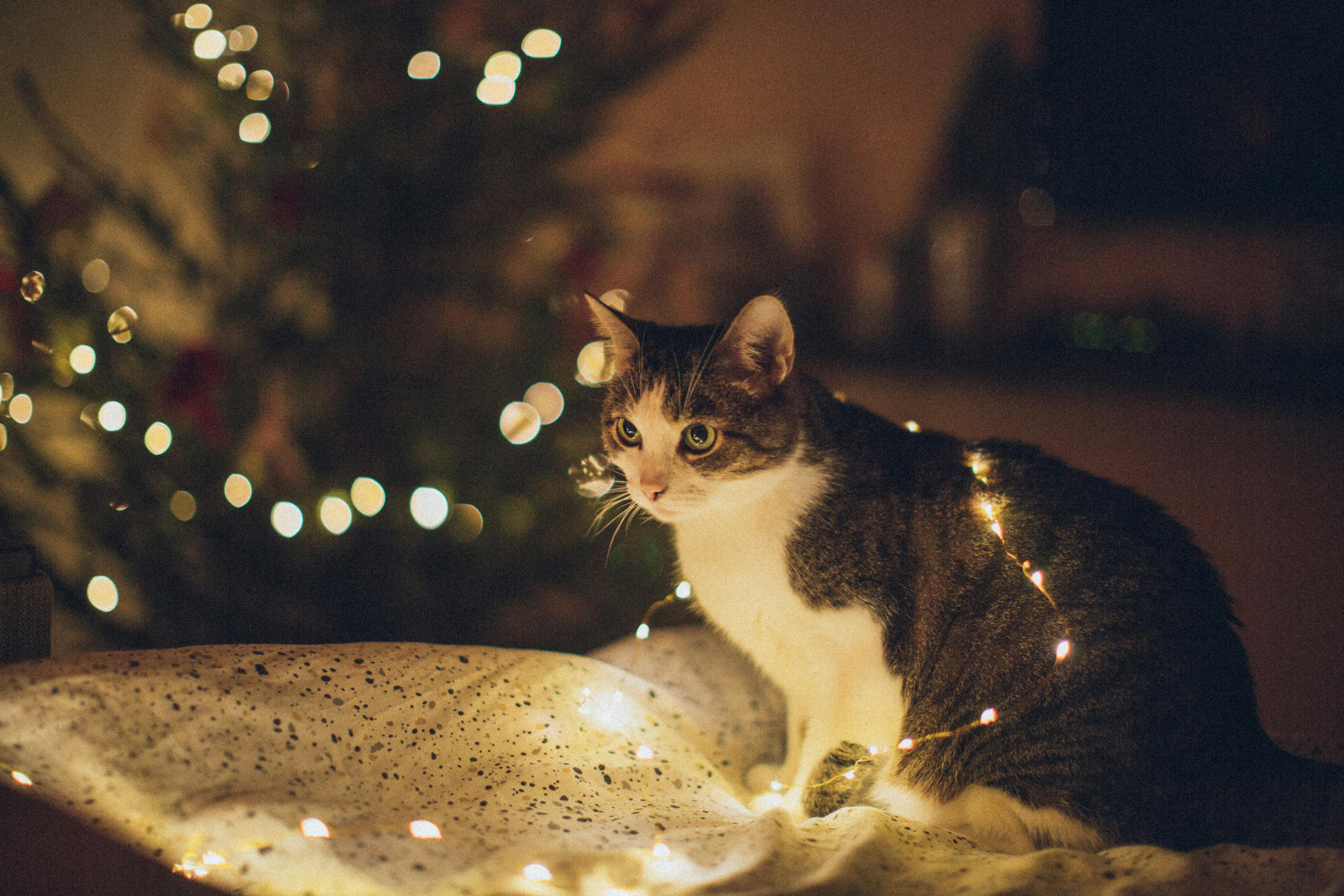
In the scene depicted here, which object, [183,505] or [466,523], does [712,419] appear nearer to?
[466,523]

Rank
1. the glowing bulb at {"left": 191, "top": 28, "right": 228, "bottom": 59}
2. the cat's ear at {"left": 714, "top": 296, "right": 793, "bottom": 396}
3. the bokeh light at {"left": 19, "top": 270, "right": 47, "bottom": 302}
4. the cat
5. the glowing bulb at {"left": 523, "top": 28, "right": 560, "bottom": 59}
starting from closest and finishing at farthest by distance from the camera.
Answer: the cat, the cat's ear at {"left": 714, "top": 296, "right": 793, "bottom": 396}, the bokeh light at {"left": 19, "top": 270, "right": 47, "bottom": 302}, the glowing bulb at {"left": 191, "top": 28, "right": 228, "bottom": 59}, the glowing bulb at {"left": 523, "top": 28, "right": 560, "bottom": 59}

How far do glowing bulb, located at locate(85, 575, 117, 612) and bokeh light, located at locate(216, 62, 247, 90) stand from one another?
731 millimetres

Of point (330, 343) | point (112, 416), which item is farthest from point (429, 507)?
point (112, 416)

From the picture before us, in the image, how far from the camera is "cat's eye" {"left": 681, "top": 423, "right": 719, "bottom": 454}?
877mm

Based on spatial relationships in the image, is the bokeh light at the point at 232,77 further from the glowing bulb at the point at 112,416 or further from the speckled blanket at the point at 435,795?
the speckled blanket at the point at 435,795

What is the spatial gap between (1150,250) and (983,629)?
1.61 m

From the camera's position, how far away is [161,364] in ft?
3.71

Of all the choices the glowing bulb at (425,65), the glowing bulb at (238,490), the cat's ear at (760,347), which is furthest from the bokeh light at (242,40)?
the cat's ear at (760,347)

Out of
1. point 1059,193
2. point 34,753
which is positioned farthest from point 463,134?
point 1059,193

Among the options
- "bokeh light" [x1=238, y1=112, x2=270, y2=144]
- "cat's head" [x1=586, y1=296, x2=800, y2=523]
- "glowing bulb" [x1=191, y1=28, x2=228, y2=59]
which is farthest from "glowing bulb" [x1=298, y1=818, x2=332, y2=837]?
"glowing bulb" [x1=191, y1=28, x2=228, y2=59]

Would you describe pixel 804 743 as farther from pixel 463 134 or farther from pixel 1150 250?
pixel 1150 250

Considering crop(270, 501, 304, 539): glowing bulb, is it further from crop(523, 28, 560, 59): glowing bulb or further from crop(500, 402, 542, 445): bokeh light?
crop(523, 28, 560, 59): glowing bulb

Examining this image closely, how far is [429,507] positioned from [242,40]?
2.42 feet

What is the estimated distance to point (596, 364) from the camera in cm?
113
